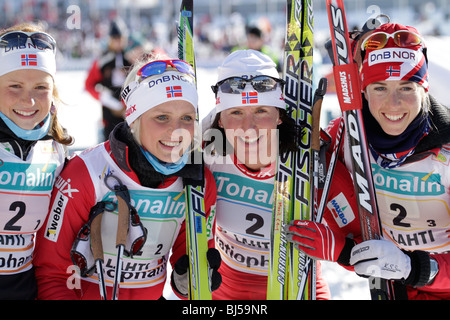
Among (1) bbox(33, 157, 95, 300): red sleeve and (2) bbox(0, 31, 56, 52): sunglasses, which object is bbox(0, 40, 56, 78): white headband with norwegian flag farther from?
(1) bbox(33, 157, 95, 300): red sleeve

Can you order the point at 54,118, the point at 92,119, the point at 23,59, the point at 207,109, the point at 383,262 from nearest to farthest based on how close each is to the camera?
1. the point at 383,262
2. the point at 23,59
3. the point at 54,118
4. the point at 207,109
5. the point at 92,119

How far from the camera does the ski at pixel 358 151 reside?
7.49 ft

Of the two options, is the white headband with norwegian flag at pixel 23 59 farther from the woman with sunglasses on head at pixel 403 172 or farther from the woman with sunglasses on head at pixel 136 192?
the woman with sunglasses on head at pixel 403 172

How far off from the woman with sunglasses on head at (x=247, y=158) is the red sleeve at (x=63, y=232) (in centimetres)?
72

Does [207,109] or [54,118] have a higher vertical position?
[207,109]

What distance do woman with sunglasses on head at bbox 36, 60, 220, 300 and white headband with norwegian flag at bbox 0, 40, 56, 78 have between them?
0.41m

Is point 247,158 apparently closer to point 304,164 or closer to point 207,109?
point 304,164

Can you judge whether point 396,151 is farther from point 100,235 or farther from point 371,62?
point 100,235

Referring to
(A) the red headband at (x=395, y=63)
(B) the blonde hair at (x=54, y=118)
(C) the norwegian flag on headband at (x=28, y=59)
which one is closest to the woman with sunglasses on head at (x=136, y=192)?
(B) the blonde hair at (x=54, y=118)

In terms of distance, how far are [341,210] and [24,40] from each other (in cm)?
180

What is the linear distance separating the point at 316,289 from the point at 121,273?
107cm

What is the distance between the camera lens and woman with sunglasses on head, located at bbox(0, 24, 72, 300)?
213cm

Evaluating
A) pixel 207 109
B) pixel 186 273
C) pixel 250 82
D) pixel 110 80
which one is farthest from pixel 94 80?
pixel 186 273

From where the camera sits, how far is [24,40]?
226cm
